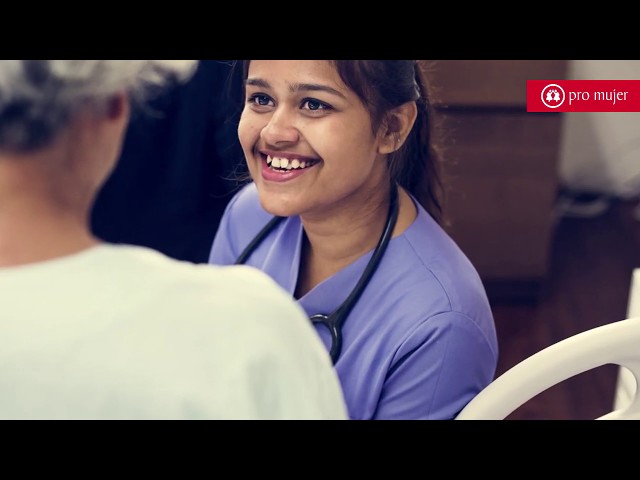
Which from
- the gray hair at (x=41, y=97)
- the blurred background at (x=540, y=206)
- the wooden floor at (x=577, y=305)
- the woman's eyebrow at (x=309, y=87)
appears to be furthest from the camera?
the wooden floor at (x=577, y=305)

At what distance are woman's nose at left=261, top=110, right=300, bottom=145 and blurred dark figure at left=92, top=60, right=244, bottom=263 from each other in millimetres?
50

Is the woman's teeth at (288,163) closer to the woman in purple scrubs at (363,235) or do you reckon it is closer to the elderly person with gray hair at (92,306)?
the woman in purple scrubs at (363,235)

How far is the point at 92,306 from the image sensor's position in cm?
68

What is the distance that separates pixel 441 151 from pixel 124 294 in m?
0.48

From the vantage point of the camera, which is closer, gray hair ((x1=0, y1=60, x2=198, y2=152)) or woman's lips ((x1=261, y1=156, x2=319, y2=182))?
gray hair ((x1=0, y1=60, x2=198, y2=152))

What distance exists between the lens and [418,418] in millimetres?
951

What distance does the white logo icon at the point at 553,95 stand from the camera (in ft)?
3.20

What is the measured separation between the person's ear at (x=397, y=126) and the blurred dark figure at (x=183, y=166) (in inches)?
6.3

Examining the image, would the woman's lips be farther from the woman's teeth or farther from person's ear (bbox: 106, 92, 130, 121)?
person's ear (bbox: 106, 92, 130, 121)

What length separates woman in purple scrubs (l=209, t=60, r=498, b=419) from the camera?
3.04 ft

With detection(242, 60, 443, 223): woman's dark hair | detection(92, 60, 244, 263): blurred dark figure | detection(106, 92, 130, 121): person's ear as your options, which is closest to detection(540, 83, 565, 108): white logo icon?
detection(242, 60, 443, 223): woman's dark hair

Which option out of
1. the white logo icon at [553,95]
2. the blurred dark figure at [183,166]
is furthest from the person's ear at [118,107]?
the white logo icon at [553,95]
